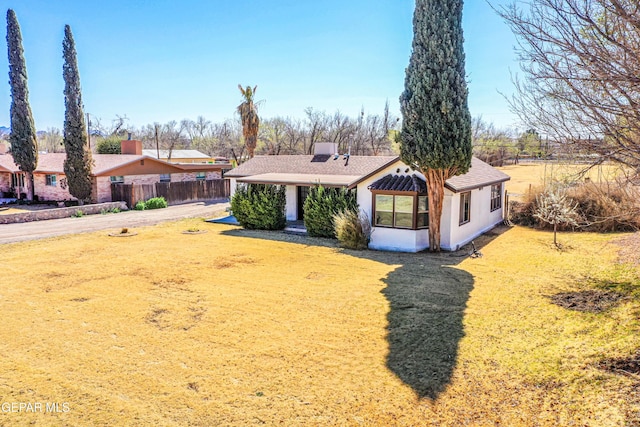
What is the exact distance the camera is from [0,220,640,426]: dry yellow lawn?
5930mm

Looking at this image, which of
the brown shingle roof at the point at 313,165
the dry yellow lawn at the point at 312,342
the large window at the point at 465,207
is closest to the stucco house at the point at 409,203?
the large window at the point at 465,207

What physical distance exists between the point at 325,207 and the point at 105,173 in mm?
17615

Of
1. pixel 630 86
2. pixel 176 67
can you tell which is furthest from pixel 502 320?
pixel 176 67

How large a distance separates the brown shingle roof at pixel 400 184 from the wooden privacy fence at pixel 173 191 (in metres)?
18.8

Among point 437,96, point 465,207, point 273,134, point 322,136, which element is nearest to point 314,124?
point 322,136

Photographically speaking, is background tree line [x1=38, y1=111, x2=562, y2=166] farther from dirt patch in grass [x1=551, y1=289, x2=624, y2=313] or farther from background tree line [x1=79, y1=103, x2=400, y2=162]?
dirt patch in grass [x1=551, y1=289, x2=624, y2=313]

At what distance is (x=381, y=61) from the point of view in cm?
2464

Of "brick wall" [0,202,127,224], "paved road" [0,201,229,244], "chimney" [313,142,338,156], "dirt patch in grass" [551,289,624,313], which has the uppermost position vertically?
"chimney" [313,142,338,156]

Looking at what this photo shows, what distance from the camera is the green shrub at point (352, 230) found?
54.6 ft

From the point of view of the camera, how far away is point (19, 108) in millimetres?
29188

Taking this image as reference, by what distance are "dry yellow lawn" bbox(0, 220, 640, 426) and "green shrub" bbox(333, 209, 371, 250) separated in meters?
2.24

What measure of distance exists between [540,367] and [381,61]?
2093 cm

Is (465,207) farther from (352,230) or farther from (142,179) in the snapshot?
(142,179)

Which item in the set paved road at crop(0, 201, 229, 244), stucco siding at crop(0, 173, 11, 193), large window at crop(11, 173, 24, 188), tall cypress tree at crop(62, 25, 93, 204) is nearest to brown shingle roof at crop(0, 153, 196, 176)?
large window at crop(11, 173, 24, 188)
